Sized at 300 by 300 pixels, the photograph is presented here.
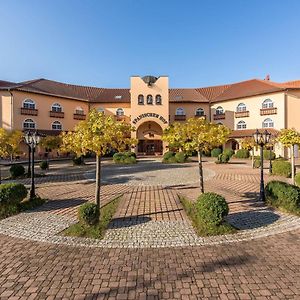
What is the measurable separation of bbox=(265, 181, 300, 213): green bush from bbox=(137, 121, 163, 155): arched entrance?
87.9 ft

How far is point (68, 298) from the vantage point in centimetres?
338

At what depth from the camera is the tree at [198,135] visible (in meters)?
7.58

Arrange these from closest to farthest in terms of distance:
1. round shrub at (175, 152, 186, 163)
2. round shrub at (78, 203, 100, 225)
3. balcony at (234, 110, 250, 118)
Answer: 1. round shrub at (78, 203, 100, 225)
2. round shrub at (175, 152, 186, 163)
3. balcony at (234, 110, 250, 118)

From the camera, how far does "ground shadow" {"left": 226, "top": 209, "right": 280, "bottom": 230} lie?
6.29 m

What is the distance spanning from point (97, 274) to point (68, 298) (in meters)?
0.68

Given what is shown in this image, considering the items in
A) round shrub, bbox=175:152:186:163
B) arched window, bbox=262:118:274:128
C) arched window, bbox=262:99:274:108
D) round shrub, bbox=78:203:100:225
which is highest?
arched window, bbox=262:99:274:108

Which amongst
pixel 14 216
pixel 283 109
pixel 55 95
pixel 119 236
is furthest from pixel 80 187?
pixel 283 109

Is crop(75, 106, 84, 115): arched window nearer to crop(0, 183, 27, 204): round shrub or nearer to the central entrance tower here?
the central entrance tower

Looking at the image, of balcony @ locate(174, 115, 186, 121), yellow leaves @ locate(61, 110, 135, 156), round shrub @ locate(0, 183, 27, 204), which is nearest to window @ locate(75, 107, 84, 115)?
balcony @ locate(174, 115, 186, 121)

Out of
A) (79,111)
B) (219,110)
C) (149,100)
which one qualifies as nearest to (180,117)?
(219,110)

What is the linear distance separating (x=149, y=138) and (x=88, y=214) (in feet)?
95.8

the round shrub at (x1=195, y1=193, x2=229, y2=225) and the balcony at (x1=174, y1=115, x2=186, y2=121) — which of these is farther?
the balcony at (x1=174, y1=115, x2=186, y2=121)

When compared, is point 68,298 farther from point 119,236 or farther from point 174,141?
point 174,141

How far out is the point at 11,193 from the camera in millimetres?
7203
